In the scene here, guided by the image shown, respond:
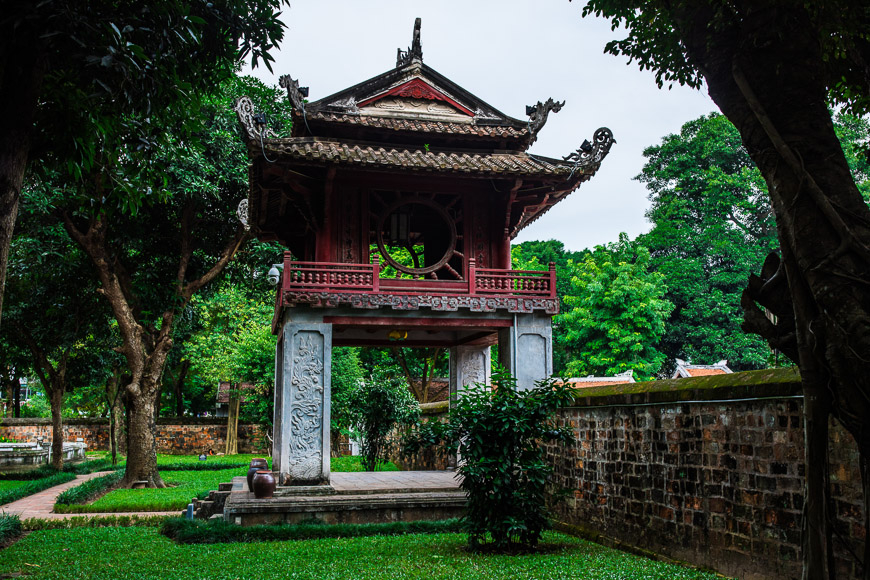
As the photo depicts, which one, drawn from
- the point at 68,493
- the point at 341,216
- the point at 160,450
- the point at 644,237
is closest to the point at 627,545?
the point at 341,216

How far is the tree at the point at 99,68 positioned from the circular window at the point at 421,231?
5452 mm

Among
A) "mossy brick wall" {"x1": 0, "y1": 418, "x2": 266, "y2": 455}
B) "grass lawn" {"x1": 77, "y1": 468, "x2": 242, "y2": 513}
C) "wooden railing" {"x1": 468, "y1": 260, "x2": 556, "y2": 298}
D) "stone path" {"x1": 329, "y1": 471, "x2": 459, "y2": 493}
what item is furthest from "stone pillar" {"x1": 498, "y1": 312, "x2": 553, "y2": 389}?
"mossy brick wall" {"x1": 0, "y1": 418, "x2": 266, "y2": 455}

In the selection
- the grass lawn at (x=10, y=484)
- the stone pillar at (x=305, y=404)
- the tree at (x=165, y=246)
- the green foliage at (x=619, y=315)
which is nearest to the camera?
the stone pillar at (x=305, y=404)

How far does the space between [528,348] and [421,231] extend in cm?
436

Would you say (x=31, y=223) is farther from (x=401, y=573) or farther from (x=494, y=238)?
(x=401, y=573)

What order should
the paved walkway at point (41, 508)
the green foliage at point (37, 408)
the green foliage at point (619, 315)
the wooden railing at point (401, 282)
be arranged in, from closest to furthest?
the wooden railing at point (401, 282) < the paved walkway at point (41, 508) < the green foliage at point (619, 315) < the green foliage at point (37, 408)

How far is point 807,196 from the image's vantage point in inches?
182

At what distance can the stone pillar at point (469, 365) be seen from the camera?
16.0 meters

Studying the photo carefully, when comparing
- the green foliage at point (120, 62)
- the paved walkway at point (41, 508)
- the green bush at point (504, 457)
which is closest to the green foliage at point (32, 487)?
the paved walkway at point (41, 508)

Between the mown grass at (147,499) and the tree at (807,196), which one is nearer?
the tree at (807,196)

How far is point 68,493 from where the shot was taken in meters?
15.6

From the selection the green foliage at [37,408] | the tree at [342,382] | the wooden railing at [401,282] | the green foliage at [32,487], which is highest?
the wooden railing at [401,282]

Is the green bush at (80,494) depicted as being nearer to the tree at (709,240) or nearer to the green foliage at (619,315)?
the green foliage at (619,315)

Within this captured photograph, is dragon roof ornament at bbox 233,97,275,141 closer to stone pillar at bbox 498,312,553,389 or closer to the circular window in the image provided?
the circular window
